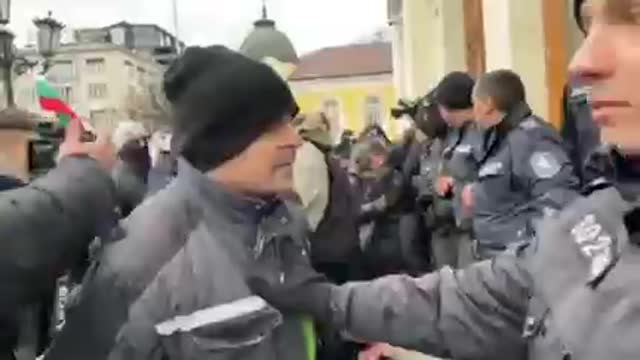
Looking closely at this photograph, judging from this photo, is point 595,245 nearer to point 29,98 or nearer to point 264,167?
point 264,167

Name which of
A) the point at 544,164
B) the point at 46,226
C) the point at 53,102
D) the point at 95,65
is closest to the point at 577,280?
the point at 46,226

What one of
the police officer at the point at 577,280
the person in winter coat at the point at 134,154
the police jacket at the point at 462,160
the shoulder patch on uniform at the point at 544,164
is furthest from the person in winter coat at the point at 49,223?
the person in winter coat at the point at 134,154

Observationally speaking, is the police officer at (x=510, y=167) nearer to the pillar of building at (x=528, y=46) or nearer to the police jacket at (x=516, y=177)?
the police jacket at (x=516, y=177)

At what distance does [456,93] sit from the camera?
6.67m

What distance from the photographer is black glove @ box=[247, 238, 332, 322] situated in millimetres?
2615

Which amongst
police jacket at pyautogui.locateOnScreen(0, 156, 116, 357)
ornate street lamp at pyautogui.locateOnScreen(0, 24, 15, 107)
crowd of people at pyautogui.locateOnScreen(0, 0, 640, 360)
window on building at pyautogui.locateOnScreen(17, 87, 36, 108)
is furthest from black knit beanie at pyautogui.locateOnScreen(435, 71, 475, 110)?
ornate street lamp at pyautogui.locateOnScreen(0, 24, 15, 107)

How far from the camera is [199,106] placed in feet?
9.07

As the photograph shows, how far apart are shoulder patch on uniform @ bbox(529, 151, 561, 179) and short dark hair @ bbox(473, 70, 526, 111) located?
0.41 meters

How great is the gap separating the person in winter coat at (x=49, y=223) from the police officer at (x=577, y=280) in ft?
2.43

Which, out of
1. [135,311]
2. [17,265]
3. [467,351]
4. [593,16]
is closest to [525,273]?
[467,351]

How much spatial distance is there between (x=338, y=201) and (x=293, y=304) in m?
3.59

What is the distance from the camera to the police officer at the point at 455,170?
6191 mm

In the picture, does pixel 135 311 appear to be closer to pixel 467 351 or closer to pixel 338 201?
pixel 467 351

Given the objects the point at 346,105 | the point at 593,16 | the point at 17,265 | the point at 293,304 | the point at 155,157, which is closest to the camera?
the point at 593,16
